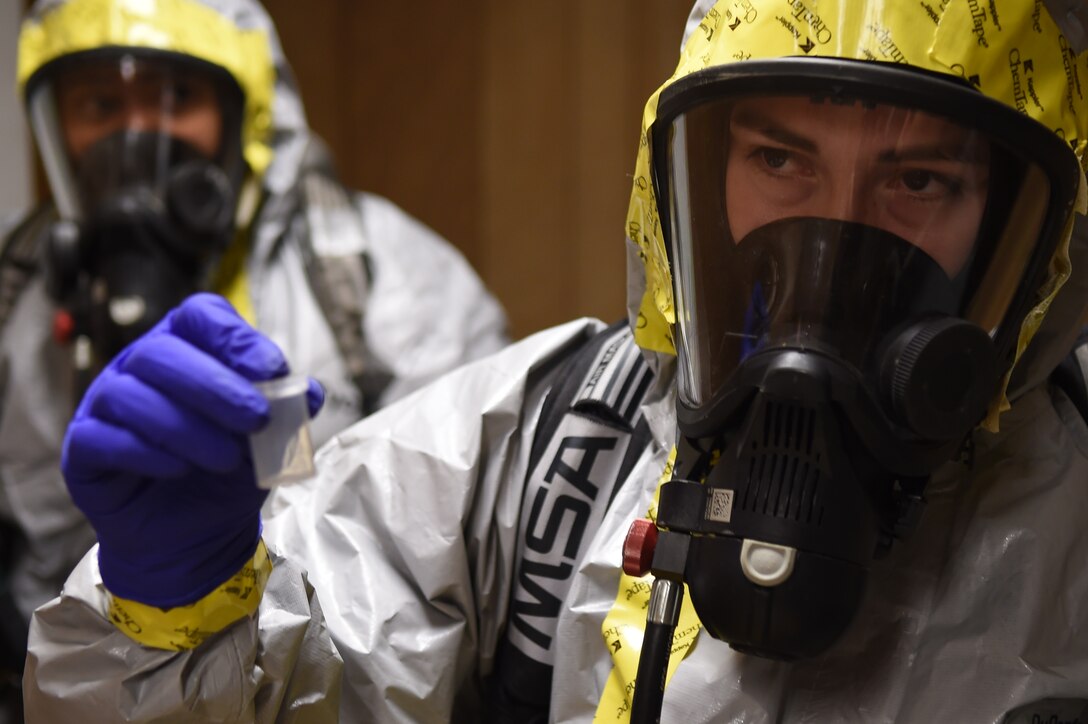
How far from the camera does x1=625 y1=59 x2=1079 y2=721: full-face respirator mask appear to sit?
880 millimetres

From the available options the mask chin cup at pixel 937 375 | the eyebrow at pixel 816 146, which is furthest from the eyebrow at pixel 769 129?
the mask chin cup at pixel 937 375

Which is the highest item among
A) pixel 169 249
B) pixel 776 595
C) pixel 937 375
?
pixel 937 375

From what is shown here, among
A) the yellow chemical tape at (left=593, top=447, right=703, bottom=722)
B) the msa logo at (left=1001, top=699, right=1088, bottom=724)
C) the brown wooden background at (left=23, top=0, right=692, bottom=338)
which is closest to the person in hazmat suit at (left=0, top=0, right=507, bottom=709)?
the brown wooden background at (left=23, top=0, right=692, bottom=338)

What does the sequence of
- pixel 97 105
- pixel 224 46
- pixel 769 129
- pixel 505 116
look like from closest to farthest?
pixel 769 129
pixel 97 105
pixel 224 46
pixel 505 116

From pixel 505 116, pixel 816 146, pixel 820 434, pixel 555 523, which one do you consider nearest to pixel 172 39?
pixel 505 116

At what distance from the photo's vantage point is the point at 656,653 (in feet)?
2.95

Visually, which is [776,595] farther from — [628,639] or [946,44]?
[946,44]

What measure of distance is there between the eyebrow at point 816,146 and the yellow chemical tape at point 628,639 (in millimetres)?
280

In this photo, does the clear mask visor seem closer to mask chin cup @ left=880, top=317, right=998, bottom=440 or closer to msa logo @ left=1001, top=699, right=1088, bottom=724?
mask chin cup @ left=880, top=317, right=998, bottom=440

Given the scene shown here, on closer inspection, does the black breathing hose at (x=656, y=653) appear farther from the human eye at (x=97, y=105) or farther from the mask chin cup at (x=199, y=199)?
the human eye at (x=97, y=105)

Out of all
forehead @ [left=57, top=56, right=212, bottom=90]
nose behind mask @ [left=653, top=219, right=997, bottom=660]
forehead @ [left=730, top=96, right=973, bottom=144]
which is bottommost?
forehead @ [left=57, top=56, right=212, bottom=90]

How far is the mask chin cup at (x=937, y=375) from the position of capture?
2.89 feet

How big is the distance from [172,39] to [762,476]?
1.49 m

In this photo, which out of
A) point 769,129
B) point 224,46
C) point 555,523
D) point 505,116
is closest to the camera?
point 769,129
